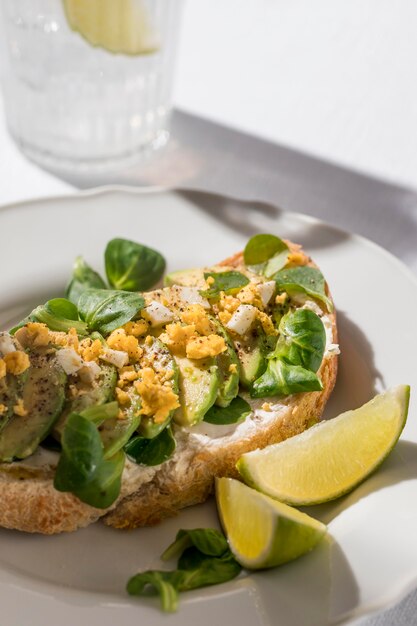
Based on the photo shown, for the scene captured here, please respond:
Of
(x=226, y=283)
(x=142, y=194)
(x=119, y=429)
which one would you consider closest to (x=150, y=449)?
(x=119, y=429)

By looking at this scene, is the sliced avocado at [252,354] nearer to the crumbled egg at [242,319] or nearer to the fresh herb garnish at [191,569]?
the crumbled egg at [242,319]

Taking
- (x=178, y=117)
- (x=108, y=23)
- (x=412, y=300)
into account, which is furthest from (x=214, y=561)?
(x=178, y=117)

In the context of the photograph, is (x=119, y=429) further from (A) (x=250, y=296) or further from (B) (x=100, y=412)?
(A) (x=250, y=296)

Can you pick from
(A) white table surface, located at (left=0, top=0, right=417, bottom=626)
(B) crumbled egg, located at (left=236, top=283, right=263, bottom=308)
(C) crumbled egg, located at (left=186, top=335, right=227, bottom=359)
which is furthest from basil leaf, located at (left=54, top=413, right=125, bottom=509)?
(A) white table surface, located at (left=0, top=0, right=417, bottom=626)

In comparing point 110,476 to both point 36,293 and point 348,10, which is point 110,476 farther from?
point 348,10

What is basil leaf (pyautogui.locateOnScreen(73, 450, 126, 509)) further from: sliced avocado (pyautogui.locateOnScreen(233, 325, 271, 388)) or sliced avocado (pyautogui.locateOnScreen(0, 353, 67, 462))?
sliced avocado (pyautogui.locateOnScreen(233, 325, 271, 388))
